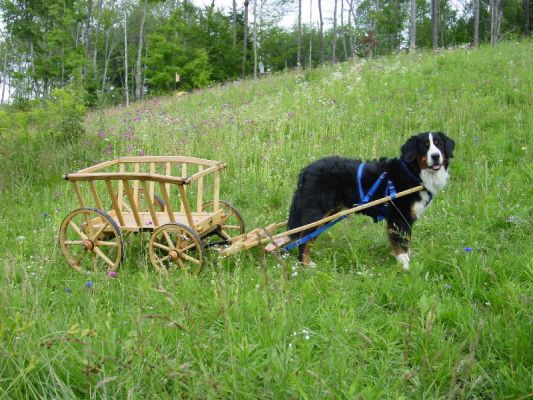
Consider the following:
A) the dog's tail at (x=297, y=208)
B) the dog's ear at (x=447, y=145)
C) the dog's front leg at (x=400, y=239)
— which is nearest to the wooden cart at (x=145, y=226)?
the dog's tail at (x=297, y=208)

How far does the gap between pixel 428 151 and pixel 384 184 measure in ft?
1.66

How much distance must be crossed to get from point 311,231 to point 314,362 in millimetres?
2176

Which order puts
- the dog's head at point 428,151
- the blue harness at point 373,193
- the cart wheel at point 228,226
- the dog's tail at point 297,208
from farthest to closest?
the cart wheel at point 228,226 → the dog's tail at point 297,208 → the blue harness at point 373,193 → the dog's head at point 428,151

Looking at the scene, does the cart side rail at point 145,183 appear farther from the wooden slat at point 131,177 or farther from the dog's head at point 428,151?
the dog's head at point 428,151

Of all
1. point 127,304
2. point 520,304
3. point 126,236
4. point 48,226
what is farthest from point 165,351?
point 48,226

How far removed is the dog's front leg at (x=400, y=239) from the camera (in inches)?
168

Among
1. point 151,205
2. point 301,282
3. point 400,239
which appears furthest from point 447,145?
point 151,205

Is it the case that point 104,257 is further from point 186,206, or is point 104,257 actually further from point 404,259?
point 404,259

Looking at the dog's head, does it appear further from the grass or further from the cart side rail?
the cart side rail

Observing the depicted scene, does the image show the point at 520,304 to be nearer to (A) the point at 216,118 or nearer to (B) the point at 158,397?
(B) the point at 158,397

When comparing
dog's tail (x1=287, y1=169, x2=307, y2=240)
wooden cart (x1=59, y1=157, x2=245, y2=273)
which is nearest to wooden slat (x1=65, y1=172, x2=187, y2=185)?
wooden cart (x1=59, y1=157, x2=245, y2=273)

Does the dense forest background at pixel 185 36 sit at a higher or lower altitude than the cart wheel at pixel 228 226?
higher

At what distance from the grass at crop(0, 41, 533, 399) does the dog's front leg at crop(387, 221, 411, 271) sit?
14 cm

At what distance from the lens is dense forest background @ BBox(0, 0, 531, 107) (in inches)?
1031
